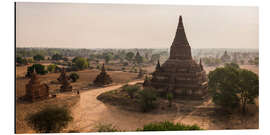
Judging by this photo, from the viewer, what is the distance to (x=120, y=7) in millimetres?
12711

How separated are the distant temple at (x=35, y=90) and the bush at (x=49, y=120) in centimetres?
306

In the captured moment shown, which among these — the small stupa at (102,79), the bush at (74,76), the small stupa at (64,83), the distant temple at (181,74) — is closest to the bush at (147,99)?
the distant temple at (181,74)

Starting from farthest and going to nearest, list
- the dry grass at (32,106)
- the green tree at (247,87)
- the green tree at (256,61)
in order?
the green tree at (247,87) → the green tree at (256,61) → the dry grass at (32,106)

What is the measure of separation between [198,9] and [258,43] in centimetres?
404

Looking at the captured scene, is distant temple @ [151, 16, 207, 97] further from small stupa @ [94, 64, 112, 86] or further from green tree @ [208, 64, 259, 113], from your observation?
small stupa @ [94, 64, 112, 86]

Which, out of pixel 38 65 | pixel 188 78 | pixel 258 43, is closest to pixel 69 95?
pixel 38 65

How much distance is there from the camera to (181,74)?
709 inches

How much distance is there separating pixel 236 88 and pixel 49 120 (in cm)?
1113

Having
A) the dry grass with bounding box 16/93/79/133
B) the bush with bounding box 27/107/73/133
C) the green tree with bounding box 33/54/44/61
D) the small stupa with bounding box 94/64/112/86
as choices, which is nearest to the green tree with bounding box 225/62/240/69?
the dry grass with bounding box 16/93/79/133

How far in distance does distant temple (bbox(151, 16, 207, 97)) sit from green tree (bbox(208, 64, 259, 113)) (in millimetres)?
2693

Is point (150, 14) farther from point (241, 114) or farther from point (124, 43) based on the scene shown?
point (241, 114)

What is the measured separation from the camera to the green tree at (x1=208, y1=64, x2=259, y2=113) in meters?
13.5

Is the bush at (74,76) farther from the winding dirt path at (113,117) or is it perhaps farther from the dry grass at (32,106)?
the winding dirt path at (113,117)

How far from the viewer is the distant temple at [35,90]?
14672 mm
